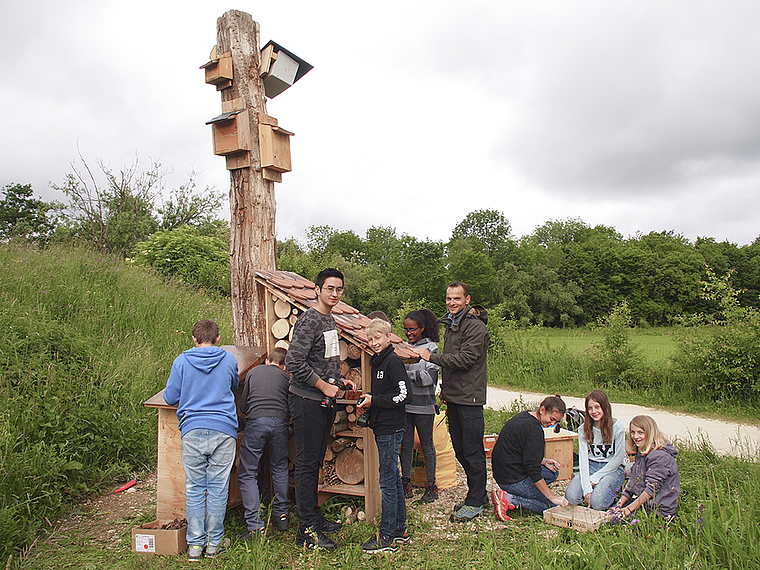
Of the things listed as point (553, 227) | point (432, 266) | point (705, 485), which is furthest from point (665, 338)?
point (553, 227)

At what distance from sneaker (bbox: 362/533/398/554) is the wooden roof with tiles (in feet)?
4.61

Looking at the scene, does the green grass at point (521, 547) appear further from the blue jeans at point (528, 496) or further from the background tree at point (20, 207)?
the background tree at point (20, 207)

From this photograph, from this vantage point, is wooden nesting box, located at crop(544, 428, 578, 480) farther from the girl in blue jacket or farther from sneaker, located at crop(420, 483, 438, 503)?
A: sneaker, located at crop(420, 483, 438, 503)

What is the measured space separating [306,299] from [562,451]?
3.25m

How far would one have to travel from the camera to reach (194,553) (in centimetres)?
353

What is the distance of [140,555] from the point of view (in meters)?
3.61

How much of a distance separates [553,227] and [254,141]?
195 ft

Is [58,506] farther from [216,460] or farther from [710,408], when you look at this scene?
[710,408]

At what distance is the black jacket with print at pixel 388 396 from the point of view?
359cm

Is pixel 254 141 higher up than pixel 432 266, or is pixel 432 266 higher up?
pixel 432 266

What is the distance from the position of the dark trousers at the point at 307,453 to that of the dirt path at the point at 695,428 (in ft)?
14.7

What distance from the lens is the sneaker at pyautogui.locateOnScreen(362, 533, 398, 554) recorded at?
353 cm

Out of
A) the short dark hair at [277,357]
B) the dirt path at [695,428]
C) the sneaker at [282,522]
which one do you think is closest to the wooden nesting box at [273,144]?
the short dark hair at [277,357]

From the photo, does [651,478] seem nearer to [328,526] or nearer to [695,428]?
[328,526]
